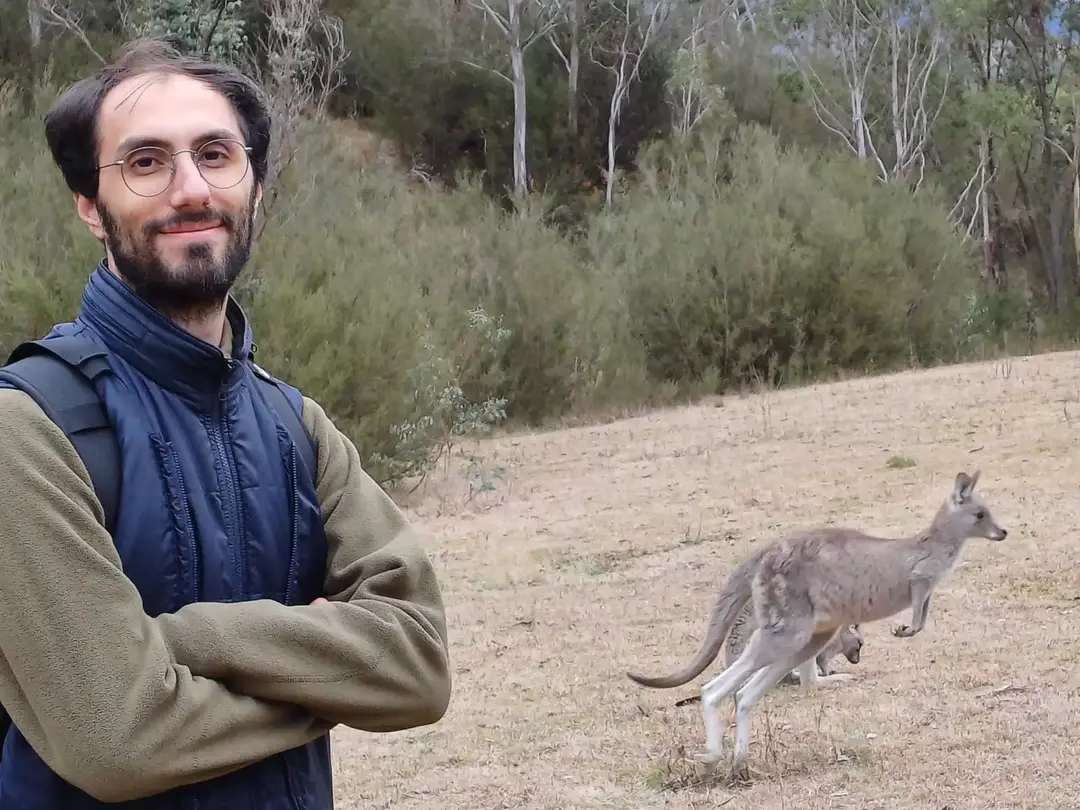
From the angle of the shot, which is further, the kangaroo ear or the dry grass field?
the kangaroo ear

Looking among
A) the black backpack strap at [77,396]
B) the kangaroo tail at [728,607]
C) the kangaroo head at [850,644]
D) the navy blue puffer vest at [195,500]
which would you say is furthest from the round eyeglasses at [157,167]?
the kangaroo head at [850,644]

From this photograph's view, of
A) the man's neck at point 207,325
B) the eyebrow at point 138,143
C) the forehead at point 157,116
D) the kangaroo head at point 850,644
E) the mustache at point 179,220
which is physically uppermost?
the forehead at point 157,116

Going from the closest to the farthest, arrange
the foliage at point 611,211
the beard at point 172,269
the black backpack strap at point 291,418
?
the beard at point 172,269, the black backpack strap at point 291,418, the foliage at point 611,211

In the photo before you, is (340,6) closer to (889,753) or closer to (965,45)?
(965,45)

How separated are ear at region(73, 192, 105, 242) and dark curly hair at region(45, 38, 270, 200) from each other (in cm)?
1

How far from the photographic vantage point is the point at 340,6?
115 ft

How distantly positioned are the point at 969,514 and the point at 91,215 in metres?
5.16

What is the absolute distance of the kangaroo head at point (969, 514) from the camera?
615 cm

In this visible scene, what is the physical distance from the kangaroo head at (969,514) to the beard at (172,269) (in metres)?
4.91

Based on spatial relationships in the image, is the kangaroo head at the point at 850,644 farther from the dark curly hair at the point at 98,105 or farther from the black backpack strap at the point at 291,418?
the dark curly hair at the point at 98,105

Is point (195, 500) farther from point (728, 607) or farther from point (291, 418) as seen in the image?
point (728, 607)

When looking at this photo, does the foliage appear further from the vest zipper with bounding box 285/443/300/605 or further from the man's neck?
the vest zipper with bounding box 285/443/300/605

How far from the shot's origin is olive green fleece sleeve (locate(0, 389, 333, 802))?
5.21ft

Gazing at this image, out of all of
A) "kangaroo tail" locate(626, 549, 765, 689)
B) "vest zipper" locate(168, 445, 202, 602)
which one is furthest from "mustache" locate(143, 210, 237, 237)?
"kangaroo tail" locate(626, 549, 765, 689)
